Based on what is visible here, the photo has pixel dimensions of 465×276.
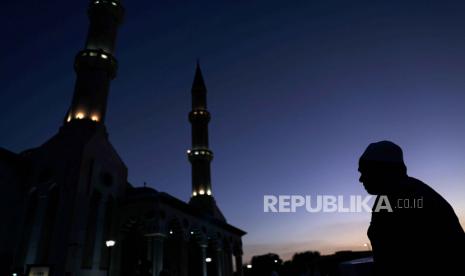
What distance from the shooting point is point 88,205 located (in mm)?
25547

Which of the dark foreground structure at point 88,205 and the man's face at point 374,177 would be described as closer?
the man's face at point 374,177

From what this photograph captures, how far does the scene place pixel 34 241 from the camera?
24562 millimetres

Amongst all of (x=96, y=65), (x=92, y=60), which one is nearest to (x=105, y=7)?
(x=92, y=60)

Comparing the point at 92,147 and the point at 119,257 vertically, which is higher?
the point at 92,147

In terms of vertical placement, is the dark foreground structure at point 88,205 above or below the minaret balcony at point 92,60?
below

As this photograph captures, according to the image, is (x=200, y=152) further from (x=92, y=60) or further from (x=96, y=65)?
(x=92, y=60)

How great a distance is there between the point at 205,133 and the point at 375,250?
141 ft

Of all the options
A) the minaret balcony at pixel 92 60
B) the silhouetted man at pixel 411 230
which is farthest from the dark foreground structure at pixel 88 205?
the silhouetted man at pixel 411 230

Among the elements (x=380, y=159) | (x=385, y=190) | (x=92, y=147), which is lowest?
(x=385, y=190)

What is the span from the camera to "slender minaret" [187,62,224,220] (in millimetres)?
41656

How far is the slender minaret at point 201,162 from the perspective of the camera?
4166cm

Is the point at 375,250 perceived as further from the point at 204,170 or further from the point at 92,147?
the point at 204,170

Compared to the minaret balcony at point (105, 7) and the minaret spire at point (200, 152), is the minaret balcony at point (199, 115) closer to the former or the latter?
the minaret spire at point (200, 152)

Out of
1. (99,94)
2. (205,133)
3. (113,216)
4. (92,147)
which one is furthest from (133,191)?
(205,133)
